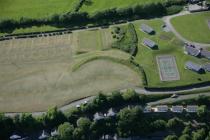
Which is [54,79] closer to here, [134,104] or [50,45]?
[50,45]

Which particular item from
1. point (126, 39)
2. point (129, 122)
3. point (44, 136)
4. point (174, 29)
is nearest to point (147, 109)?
point (129, 122)

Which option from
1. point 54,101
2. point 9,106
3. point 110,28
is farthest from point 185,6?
point 9,106

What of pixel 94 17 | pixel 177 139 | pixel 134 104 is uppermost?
pixel 94 17

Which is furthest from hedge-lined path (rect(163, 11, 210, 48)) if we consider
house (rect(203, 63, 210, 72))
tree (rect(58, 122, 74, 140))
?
tree (rect(58, 122, 74, 140))

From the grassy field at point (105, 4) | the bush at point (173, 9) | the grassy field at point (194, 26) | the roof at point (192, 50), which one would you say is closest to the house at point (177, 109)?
the roof at point (192, 50)

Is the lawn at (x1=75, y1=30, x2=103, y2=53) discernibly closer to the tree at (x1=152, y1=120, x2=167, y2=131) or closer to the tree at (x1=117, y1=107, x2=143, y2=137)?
the tree at (x1=117, y1=107, x2=143, y2=137)
